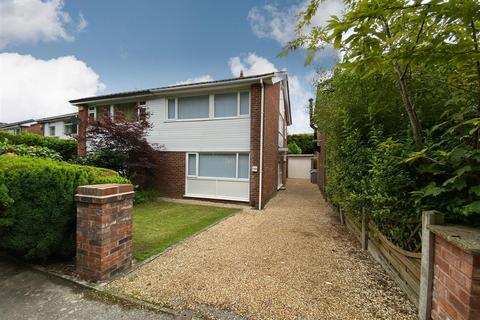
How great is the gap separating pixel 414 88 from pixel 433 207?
202 centimetres

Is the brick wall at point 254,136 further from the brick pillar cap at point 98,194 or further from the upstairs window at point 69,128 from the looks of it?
the upstairs window at point 69,128

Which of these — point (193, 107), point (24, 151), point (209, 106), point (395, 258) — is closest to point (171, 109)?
point (193, 107)

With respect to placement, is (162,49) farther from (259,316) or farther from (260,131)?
(259,316)

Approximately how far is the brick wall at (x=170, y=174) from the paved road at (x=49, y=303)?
699 centimetres

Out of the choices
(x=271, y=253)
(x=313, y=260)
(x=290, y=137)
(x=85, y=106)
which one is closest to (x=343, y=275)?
(x=313, y=260)

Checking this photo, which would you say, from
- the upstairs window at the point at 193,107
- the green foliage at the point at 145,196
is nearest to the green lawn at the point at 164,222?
the green foliage at the point at 145,196

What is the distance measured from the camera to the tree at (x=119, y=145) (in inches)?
355

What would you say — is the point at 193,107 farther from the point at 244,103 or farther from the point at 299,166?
the point at 299,166

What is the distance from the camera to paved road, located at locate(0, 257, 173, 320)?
7.86 feet

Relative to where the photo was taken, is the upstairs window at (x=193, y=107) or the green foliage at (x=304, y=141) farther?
the green foliage at (x=304, y=141)

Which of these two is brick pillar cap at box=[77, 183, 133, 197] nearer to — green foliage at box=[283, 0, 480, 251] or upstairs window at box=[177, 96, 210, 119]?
green foliage at box=[283, 0, 480, 251]

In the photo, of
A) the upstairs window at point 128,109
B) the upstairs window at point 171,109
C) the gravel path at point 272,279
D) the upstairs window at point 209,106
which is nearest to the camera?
the gravel path at point 272,279

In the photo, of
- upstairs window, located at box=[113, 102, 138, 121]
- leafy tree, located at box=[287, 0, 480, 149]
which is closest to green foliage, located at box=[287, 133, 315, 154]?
upstairs window, located at box=[113, 102, 138, 121]

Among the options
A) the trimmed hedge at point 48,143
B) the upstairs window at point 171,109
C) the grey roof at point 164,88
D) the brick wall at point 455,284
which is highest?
the grey roof at point 164,88
